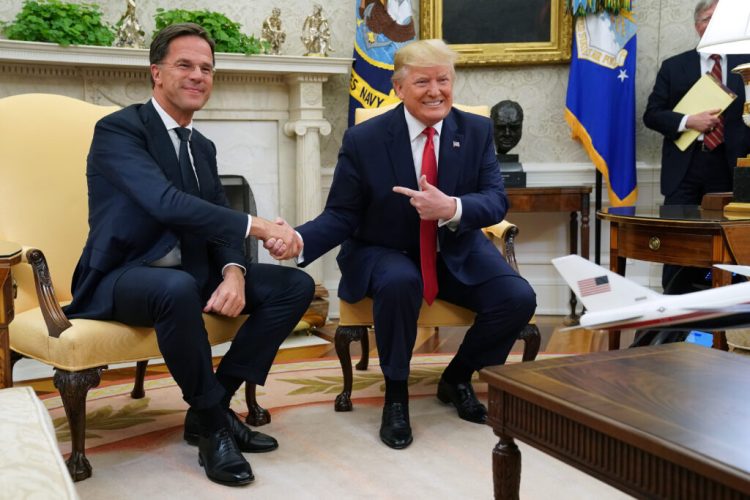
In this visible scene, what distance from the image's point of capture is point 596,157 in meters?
4.93

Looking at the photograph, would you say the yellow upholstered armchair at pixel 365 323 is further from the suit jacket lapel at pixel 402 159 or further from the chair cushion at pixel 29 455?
the chair cushion at pixel 29 455

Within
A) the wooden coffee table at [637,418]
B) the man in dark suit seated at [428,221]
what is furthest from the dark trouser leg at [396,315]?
the wooden coffee table at [637,418]

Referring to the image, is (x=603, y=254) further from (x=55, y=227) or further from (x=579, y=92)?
(x=55, y=227)

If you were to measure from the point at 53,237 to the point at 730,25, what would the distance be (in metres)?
2.49

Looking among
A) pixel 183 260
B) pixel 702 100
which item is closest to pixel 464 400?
pixel 183 260

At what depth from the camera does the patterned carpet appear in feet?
7.59

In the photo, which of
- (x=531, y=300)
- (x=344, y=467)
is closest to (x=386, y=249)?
(x=531, y=300)

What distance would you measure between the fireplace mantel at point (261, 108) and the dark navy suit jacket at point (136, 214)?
73.4 inches

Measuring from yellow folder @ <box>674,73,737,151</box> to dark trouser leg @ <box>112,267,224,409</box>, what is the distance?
120 inches

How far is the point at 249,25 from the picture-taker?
4957 millimetres

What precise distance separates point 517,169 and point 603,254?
3.03ft

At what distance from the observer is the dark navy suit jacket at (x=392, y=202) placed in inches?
116

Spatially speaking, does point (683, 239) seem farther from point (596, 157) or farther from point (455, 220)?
point (596, 157)

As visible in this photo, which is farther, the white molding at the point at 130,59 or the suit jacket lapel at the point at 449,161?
the white molding at the point at 130,59
